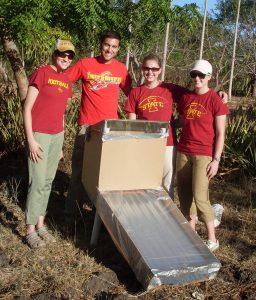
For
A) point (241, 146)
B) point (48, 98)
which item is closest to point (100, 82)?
point (48, 98)

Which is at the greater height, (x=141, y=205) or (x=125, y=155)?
(x=125, y=155)

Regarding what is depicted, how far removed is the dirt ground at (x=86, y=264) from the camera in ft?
10.5

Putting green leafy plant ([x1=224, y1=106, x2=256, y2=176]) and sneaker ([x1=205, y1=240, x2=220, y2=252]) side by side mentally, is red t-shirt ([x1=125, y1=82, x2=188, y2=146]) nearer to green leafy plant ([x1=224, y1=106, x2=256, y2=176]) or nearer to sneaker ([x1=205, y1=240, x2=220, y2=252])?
sneaker ([x1=205, y1=240, x2=220, y2=252])

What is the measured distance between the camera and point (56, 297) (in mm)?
3068

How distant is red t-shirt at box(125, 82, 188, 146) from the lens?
12.8 ft

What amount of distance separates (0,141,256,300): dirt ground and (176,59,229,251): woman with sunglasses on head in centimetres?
48

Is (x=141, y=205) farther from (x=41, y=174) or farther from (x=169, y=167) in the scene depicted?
(x=41, y=174)

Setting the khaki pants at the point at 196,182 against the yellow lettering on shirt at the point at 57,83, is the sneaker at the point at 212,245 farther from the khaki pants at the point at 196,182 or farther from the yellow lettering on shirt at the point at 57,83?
the yellow lettering on shirt at the point at 57,83

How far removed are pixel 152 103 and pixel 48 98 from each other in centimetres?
87

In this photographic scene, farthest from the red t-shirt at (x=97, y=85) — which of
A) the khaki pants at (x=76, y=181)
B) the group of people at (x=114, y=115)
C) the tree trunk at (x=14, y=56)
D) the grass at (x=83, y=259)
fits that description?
the grass at (x=83, y=259)

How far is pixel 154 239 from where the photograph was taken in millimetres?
3369

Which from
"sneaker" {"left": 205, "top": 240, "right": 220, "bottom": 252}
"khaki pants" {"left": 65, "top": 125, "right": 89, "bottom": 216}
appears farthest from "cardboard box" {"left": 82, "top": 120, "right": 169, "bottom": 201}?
"sneaker" {"left": 205, "top": 240, "right": 220, "bottom": 252}

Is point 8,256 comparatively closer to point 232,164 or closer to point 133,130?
point 133,130

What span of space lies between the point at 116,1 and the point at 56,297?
2.88 metres
